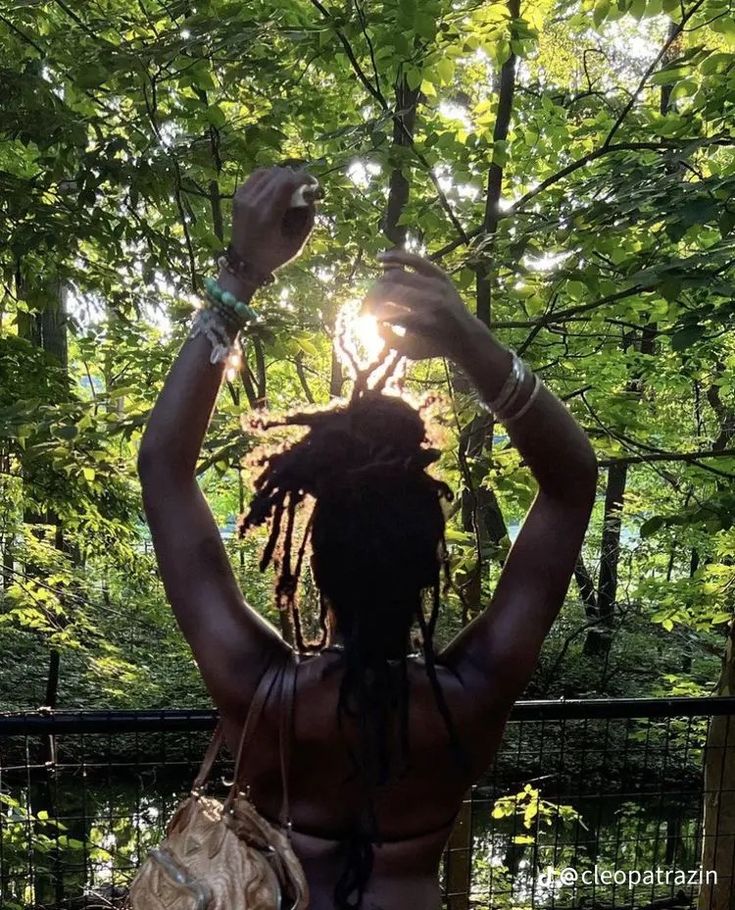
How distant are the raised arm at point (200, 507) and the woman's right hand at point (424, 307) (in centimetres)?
19

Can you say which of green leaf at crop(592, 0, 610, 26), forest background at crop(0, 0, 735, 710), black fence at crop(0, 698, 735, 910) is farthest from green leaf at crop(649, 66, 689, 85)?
black fence at crop(0, 698, 735, 910)

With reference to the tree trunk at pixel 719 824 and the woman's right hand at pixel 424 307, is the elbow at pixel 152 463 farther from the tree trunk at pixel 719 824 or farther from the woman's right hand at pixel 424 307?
the tree trunk at pixel 719 824

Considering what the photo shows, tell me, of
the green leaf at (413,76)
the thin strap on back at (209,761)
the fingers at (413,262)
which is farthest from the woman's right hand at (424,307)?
the green leaf at (413,76)

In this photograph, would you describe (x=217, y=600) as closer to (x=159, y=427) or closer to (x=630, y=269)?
(x=159, y=427)

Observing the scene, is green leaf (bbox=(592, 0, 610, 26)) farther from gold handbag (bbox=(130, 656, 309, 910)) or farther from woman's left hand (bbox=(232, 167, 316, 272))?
gold handbag (bbox=(130, 656, 309, 910))

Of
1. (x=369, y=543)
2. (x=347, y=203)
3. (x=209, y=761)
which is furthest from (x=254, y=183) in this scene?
(x=347, y=203)

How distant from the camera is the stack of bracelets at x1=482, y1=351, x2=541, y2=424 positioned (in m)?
1.09

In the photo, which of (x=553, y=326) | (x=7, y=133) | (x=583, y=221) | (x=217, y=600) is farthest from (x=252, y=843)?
(x=553, y=326)

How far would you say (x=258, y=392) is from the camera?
12.6 feet

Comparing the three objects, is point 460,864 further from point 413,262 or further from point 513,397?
point 413,262

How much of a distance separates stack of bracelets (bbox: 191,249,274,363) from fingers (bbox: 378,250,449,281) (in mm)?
195

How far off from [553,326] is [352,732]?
290cm

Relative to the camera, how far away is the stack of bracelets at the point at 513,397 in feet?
3.58

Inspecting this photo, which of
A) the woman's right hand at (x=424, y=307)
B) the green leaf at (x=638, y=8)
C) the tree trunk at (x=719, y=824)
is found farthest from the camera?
the tree trunk at (x=719, y=824)
